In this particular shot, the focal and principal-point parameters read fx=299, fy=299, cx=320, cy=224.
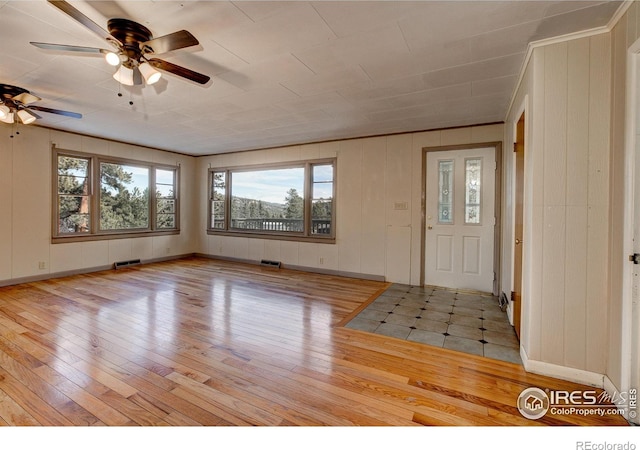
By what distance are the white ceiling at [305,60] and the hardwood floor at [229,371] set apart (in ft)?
7.99

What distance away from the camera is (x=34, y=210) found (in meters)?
4.95

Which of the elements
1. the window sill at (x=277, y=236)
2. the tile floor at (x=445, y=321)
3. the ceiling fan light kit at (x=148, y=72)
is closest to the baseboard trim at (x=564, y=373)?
the tile floor at (x=445, y=321)

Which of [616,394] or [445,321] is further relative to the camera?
[445,321]

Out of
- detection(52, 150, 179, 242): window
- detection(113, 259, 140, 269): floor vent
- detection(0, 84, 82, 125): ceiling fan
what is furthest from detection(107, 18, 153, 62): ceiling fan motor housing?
detection(113, 259, 140, 269): floor vent

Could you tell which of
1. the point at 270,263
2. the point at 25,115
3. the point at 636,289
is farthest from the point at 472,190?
the point at 25,115

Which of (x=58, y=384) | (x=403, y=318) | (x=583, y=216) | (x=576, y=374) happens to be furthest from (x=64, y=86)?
(x=576, y=374)

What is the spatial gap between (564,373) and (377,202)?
357cm

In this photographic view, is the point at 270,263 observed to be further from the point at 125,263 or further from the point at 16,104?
the point at 16,104

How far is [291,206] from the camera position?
21.0 ft

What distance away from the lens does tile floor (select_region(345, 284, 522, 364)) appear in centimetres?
280

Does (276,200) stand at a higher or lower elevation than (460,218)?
higher

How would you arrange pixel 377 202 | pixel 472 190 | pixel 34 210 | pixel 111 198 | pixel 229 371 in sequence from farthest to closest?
pixel 111 198
pixel 377 202
pixel 34 210
pixel 472 190
pixel 229 371

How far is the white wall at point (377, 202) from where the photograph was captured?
4992mm

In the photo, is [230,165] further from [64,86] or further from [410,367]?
[410,367]
